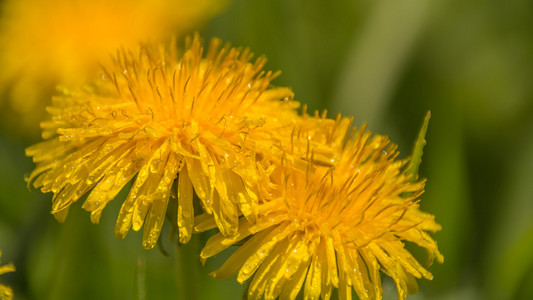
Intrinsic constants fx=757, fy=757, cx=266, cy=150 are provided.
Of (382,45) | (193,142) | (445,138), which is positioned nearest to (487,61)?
(382,45)

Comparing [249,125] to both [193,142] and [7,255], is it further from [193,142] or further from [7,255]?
[7,255]

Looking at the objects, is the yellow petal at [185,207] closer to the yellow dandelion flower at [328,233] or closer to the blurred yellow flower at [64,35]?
the yellow dandelion flower at [328,233]

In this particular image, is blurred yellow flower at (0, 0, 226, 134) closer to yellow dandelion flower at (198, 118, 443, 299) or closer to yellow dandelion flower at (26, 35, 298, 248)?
yellow dandelion flower at (26, 35, 298, 248)

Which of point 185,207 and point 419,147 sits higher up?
point 419,147

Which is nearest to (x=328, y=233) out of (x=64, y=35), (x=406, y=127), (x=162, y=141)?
(x=162, y=141)

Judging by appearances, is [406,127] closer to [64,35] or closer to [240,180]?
[64,35]

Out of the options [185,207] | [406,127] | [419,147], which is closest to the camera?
[185,207]

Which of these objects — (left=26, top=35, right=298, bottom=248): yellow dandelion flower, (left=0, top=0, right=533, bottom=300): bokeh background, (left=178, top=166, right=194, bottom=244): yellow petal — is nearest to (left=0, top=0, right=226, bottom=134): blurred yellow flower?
(left=0, top=0, right=533, bottom=300): bokeh background
